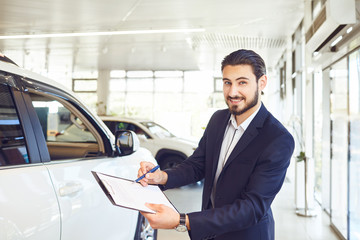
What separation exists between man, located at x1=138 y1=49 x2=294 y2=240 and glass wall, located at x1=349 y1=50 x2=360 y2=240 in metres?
2.75

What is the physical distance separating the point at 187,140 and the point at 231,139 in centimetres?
671

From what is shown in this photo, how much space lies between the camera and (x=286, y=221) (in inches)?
205

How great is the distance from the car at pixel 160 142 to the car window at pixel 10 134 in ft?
20.4

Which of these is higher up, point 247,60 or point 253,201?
point 247,60

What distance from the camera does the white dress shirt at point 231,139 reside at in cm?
150

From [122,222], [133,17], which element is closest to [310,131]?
[133,17]

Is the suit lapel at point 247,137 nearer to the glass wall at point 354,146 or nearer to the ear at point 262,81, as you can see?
the ear at point 262,81

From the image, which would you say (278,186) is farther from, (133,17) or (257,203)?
(133,17)

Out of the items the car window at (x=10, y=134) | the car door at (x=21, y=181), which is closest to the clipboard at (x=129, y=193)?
the car door at (x=21, y=181)

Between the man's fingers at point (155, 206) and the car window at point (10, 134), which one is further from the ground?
the car window at point (10, 134)

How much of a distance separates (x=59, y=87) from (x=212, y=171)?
890 millimetres

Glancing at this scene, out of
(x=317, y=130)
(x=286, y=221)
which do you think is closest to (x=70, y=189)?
(x=286, y=221)

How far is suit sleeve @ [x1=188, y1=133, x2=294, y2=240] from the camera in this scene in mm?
1267

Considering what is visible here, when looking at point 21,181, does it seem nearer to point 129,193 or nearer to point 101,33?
point 129,193
